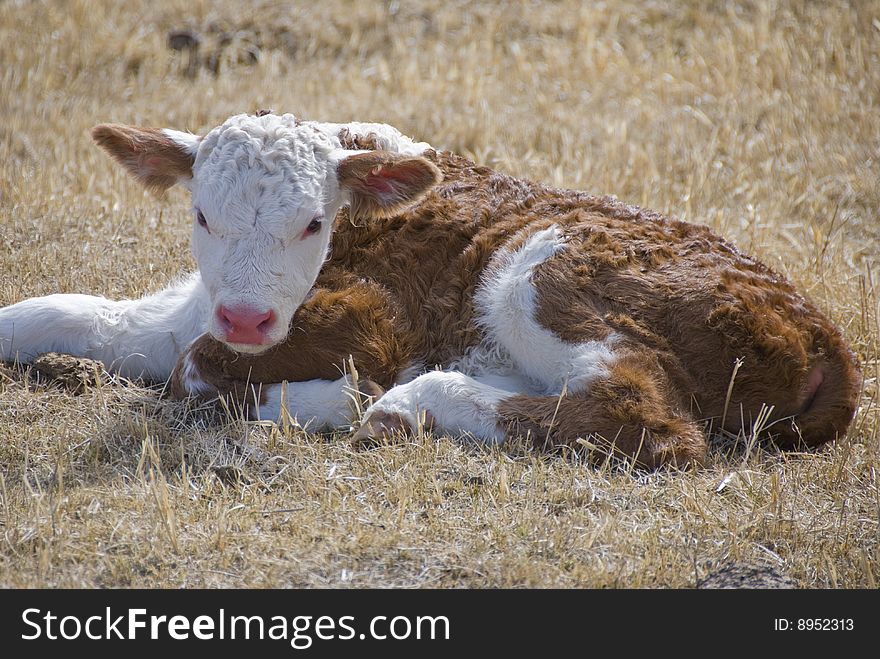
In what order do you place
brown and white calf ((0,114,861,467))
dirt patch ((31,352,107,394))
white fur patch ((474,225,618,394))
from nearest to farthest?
brown and white calf ((0,114,861,467))
white fur patch ((474,225,618,394))
dirt patch ((31,352,107,394))

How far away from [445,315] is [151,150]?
1.52 m

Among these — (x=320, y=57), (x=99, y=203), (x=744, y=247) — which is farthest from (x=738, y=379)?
(x=320, y=57)

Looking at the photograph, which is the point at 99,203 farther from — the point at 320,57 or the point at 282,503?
the point at 320,57

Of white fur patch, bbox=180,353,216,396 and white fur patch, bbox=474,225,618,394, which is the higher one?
white fur patch, bbox=474,225,618,394

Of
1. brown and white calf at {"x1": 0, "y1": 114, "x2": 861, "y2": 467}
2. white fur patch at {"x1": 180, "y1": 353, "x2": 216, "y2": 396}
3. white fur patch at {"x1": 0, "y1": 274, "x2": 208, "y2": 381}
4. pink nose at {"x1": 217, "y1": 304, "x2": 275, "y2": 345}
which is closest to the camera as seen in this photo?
pink nose at {"x1": 217, "y1": 304, "x2": 275, "y2": 345}

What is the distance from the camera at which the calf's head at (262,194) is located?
172 inches

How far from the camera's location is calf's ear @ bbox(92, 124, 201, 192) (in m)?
4.73

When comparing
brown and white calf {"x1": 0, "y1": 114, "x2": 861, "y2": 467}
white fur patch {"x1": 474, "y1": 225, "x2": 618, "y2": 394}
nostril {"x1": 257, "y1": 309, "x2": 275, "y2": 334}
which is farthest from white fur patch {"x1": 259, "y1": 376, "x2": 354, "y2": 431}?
white fur patch {"x1": 474, "y1": 225, "x2": 618, "y2": 394}

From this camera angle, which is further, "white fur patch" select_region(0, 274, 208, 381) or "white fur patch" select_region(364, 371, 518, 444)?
"white fur patch" select_region(0, 274, 208, 381)

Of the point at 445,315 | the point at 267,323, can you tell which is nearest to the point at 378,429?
the point at 267,323

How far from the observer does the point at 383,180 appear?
4801mm

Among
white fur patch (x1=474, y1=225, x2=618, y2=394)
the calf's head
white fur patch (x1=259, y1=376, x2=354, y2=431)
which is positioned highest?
the calf's head

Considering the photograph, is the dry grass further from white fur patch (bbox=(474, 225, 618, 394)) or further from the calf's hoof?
white fur patch (bbox=(474, 225, 618, 394))

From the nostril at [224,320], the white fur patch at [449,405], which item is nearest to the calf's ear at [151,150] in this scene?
the nostril at [224,320]
